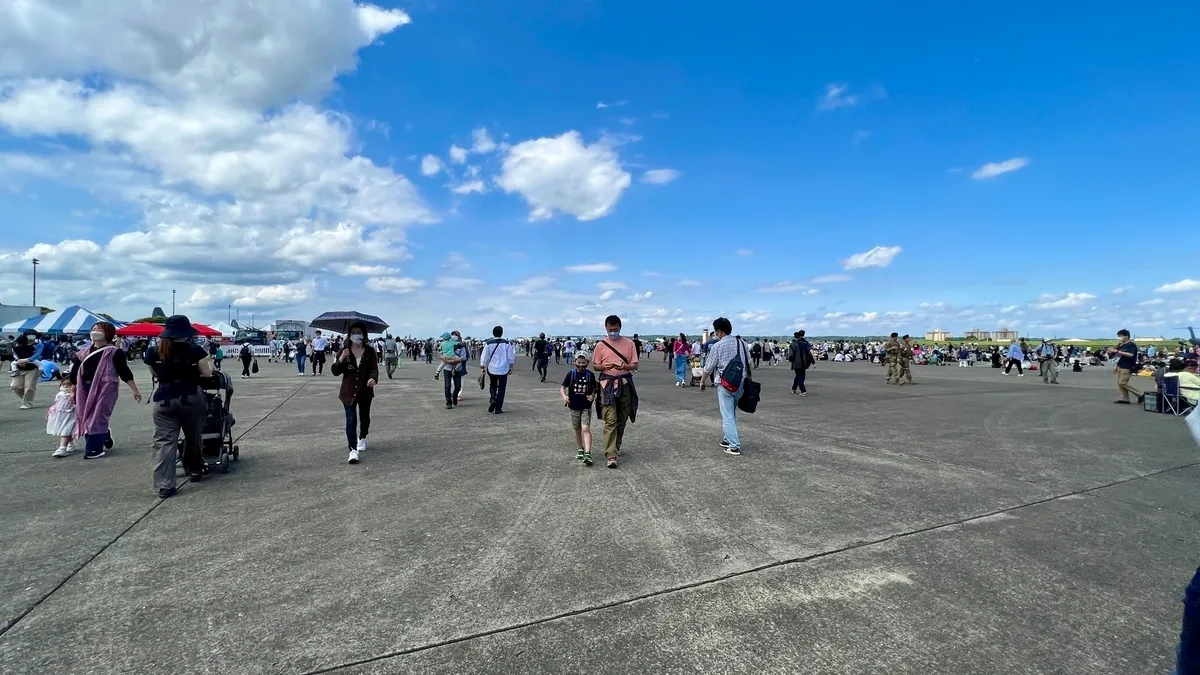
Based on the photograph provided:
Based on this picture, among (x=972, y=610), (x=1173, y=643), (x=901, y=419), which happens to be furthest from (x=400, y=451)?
(x=901, y=419)

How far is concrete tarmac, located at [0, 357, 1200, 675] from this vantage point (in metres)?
2.73

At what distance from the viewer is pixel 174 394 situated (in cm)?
540

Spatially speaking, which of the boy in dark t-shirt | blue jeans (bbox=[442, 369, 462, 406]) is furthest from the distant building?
the boy in dark t-shirt

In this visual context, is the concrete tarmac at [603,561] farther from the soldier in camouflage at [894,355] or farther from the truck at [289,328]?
the truck at [289,328]

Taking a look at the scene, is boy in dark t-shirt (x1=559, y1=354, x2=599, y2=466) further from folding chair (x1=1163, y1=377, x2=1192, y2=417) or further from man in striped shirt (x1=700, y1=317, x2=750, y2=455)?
folding chair (x1=1163, y1=377, x2=1192, y2=417)

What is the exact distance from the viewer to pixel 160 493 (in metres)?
5.31

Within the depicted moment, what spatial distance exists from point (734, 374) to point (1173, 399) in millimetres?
10817

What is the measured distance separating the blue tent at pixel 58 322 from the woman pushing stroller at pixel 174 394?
113ft

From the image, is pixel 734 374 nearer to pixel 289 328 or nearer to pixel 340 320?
pixel 340 320

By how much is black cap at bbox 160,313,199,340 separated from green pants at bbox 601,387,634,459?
433 centimetres

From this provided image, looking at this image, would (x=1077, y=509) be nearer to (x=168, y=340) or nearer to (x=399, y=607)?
(x=399, y=607)

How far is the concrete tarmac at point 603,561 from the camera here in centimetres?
273

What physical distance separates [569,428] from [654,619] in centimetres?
647

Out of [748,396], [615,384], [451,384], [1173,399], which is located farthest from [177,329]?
[1173,399]
